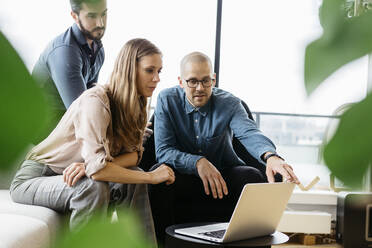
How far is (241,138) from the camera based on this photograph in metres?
2.26

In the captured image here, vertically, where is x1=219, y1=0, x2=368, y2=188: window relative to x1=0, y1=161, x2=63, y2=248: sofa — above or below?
above

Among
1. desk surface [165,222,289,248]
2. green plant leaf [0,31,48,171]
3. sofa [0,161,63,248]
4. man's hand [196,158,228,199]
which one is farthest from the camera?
man's hand [196,158,228,199]

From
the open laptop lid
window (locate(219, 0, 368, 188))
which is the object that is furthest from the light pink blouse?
window (locate(219, 0, 368, 188))

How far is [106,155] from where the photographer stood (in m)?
1.70

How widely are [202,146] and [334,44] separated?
2.18 metres

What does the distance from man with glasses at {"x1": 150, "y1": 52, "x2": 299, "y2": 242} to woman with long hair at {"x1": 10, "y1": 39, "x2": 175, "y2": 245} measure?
16 cm

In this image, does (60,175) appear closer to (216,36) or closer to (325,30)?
(325,30)

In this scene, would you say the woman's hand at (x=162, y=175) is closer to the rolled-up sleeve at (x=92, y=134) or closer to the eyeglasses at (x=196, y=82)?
the rolled-up sleeve at (x=92, y=134)

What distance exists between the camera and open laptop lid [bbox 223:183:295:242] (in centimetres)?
157

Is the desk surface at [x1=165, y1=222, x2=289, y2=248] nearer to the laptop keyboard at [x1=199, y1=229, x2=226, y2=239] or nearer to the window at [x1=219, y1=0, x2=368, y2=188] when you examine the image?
the laptop keyboard at [x1=199, y1=229, x2=226, y2=239]

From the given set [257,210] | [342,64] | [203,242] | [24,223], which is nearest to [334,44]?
[342,64]

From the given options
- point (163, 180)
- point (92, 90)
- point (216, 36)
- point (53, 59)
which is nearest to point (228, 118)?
point (163, 180)

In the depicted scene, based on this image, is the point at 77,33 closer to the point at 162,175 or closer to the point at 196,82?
the point at 162,175

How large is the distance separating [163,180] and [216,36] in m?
1.93
